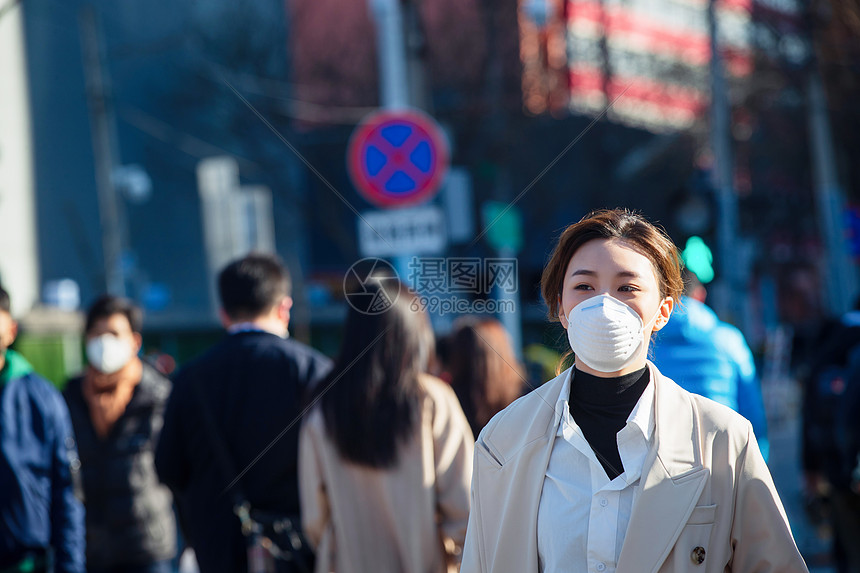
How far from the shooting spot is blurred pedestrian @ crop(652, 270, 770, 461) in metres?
3.46

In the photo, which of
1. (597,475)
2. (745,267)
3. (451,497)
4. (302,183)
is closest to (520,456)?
(597,475)

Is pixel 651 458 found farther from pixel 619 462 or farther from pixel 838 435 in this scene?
pixel 838 435

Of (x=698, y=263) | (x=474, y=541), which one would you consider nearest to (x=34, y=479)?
(x=474, y=541)

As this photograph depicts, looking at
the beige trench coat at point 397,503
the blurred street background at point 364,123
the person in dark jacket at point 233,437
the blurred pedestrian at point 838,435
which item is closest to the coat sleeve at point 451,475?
the beige trench coat at point 397,503

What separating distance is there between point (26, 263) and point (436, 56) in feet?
33.6

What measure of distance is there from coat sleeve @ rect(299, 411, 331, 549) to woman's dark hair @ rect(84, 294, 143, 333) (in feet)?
5.85

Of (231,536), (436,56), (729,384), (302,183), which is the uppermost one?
(436,56)

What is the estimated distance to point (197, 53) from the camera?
877 inches

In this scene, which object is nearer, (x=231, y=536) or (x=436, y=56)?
(x=231, y=536)

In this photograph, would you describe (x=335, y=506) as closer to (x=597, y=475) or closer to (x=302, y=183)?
(x=597, y=475)

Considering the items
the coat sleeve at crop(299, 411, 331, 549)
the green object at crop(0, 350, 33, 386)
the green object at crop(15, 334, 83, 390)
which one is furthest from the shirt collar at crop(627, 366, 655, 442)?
the green object at crop(15, 334, 83, 390)

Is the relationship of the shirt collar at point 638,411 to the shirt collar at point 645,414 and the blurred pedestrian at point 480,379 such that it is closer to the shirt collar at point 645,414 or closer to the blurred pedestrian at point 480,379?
the shirt collar at point 645,414

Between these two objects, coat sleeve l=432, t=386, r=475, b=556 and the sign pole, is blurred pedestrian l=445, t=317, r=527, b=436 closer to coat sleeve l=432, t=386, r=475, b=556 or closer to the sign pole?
coat sleeve l=432, t=386, r=475, b=556

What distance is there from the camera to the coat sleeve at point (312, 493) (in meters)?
3.08
